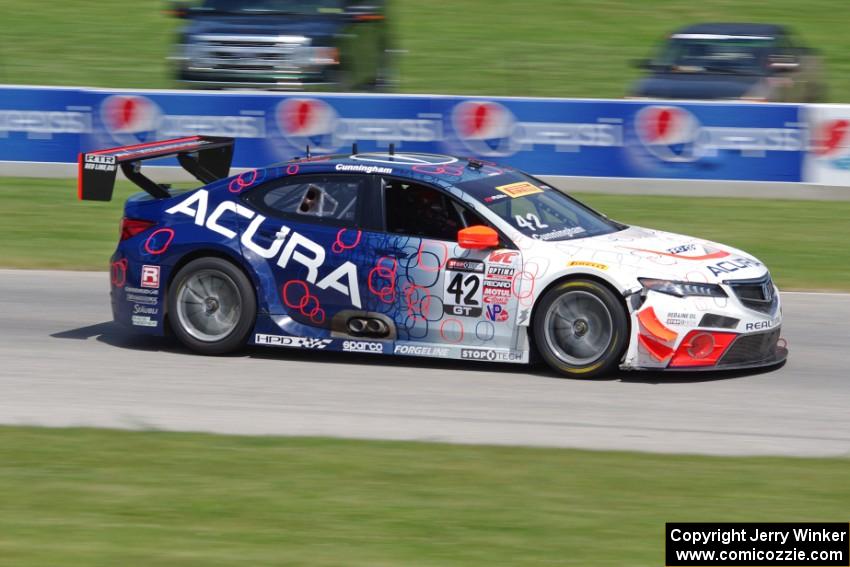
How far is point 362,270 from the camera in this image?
970 cm

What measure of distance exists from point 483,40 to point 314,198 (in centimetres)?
2097

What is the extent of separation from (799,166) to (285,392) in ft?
32.5

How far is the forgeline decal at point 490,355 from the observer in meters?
9.52

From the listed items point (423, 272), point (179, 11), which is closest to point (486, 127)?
point (179, 11)

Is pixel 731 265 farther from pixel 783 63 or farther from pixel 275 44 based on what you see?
pixel 275 44

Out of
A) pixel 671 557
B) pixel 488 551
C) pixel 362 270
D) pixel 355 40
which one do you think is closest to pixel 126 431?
pixel 362 270

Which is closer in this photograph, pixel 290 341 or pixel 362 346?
pixel 362 346

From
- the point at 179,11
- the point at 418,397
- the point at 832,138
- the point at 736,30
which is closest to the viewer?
the point at 418,397

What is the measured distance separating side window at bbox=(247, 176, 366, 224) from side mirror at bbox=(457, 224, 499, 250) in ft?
2.92

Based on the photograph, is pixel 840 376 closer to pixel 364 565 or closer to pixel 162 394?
pixel 162 394

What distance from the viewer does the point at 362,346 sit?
386 inches

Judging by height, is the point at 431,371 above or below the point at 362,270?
below

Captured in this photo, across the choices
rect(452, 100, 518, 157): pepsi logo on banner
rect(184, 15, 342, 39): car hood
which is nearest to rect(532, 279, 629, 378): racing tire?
rect(452, 100, 518, 157): pepsi logo on banner

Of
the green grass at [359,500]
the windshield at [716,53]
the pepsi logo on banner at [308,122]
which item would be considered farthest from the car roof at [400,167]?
the windshield at [716,53]
